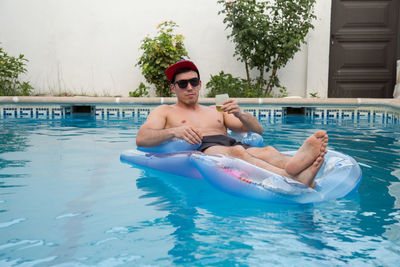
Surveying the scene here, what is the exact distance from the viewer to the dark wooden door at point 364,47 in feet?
27.9

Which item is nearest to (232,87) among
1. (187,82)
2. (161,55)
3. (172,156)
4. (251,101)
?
(251,101)

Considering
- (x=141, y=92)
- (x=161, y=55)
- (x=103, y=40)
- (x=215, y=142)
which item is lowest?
(x=215, y=142)

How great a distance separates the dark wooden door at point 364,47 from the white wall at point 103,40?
761 mm

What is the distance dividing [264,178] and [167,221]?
25.7 inches

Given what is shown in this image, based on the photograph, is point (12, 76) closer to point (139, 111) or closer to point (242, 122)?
point (139, 111)

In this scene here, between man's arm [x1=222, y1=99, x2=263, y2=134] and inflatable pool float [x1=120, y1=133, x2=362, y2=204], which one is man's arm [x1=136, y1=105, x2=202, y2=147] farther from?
man's arm [x1=222, y1=99, x2=263, y2=134]

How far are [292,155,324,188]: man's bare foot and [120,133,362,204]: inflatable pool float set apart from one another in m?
0.05

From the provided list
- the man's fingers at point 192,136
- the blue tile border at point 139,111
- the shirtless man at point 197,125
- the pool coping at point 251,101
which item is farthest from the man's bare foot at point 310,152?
the blue tile border at point 139,111

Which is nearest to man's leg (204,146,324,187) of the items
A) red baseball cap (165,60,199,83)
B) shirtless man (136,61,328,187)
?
shirtless man (136,61,328,187)

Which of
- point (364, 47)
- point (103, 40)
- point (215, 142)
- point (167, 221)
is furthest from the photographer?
point (103, 40)

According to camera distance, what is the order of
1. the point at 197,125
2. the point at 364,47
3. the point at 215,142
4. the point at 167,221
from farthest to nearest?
the point at 364,47 → the point at 197,125 → the point at 215,142 → the point at 167,221

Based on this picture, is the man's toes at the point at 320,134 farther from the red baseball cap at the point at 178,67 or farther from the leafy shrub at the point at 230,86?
the leafy shrub at the point at 230,86

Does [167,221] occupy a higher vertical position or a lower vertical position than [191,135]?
lower

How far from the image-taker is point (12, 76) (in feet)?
28.3
